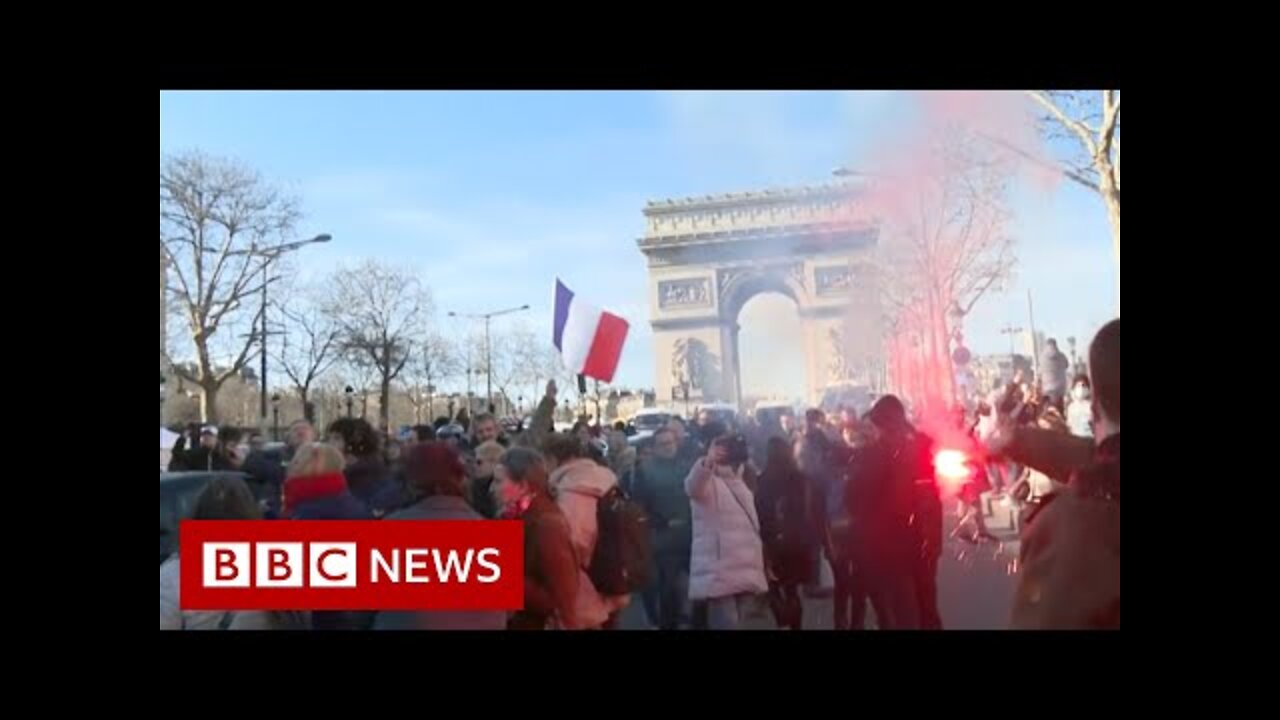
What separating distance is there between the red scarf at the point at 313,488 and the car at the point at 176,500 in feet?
0.88

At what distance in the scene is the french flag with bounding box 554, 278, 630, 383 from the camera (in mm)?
3920

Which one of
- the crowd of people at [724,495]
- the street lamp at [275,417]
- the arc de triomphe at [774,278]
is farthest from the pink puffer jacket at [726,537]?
the street lamp at [275,417]

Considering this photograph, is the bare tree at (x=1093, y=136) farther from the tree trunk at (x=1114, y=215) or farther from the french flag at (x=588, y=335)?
the french flag at (x=588, y=335)

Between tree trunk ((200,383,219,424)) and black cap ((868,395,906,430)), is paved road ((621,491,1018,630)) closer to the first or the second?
black cap ((868,395,906,430))

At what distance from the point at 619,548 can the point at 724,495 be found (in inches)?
19.0

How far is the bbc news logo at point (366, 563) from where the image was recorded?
12.4 ft

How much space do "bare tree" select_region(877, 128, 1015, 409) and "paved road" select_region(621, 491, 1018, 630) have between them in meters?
0.62

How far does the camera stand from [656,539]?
3883mm

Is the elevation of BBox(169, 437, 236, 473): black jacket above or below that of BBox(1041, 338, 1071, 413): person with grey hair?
below

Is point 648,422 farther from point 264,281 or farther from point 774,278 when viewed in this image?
point 264,281

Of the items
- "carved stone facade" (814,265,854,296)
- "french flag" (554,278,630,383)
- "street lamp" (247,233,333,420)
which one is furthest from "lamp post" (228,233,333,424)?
"carved stone facade" (814,265,854,296)
